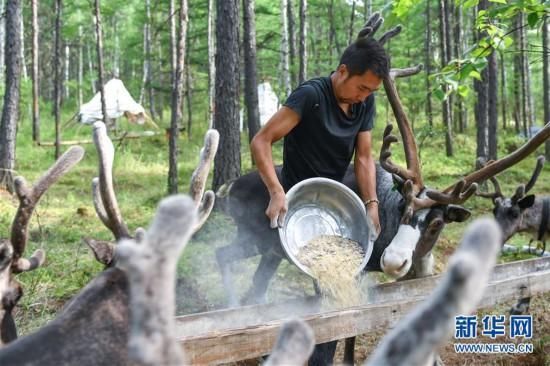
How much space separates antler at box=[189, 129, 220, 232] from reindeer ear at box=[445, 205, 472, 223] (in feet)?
7.20

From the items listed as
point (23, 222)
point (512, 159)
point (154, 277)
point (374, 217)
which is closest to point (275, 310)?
point (374, 217)

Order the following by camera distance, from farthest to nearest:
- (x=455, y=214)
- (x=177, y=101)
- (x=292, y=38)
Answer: (x=292, y=38) < (x=177, y=101) < (x=455, y=214)

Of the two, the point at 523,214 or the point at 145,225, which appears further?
the point at 145,225

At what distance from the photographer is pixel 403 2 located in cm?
421

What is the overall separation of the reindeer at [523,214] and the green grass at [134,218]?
1.00 m

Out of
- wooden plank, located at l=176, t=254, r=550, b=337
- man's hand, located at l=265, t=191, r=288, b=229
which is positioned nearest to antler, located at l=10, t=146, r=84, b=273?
wooden plank, located at l=176, t=254, r=550, b=337

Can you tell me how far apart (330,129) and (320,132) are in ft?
0.23

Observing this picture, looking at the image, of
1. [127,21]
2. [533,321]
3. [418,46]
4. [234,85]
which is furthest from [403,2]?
[127,21]

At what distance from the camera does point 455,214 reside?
4191 millimetres

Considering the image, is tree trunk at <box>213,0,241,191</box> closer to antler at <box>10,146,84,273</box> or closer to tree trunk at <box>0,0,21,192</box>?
tree trunk at <box>0,0,21,192</box>

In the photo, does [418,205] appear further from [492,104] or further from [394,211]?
[492,104]

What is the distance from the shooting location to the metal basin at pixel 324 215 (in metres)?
4.04

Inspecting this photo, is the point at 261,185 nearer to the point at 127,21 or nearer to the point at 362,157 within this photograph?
the point at 362,157

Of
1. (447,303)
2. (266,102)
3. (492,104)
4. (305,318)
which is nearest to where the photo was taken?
(447,303)
